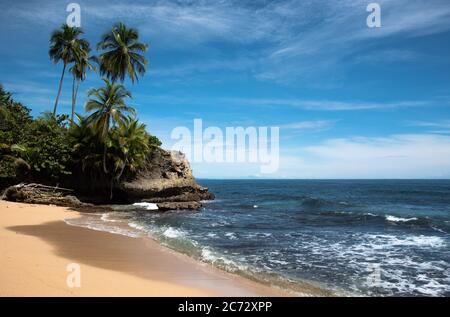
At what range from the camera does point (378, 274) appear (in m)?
9.77

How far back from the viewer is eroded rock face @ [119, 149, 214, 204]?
30.2 m

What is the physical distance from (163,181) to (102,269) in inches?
913

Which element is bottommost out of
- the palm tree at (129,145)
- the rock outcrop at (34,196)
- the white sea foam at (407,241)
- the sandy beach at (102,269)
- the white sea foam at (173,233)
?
the white sea foam at (407,241)

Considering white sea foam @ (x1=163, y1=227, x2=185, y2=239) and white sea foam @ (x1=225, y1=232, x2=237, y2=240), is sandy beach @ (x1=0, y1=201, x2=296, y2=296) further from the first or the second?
white sea foam @ (x1=225, y1=232, x2=237, y2=240)

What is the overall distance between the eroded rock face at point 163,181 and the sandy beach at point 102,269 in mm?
16353

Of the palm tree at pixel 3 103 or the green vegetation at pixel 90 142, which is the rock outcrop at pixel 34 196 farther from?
the palm tree at pixel 3 103

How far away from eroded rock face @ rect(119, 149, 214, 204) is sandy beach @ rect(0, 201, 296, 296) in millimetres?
16353

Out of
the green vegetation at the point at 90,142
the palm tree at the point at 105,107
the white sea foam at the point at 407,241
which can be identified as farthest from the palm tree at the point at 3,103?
the white sea foam at the point at 407,241

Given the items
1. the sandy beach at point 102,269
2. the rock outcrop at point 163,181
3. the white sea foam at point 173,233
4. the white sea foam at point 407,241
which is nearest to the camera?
A: the sandy beach at point 102,269

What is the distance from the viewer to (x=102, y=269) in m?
8.40

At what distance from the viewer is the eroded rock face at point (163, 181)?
30.2m

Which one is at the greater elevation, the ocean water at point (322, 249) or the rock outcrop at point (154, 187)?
the rock outcrop at point (154, 187)

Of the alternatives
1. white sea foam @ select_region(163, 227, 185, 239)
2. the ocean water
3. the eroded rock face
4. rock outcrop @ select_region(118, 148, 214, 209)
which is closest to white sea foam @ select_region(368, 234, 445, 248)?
the ocean water
